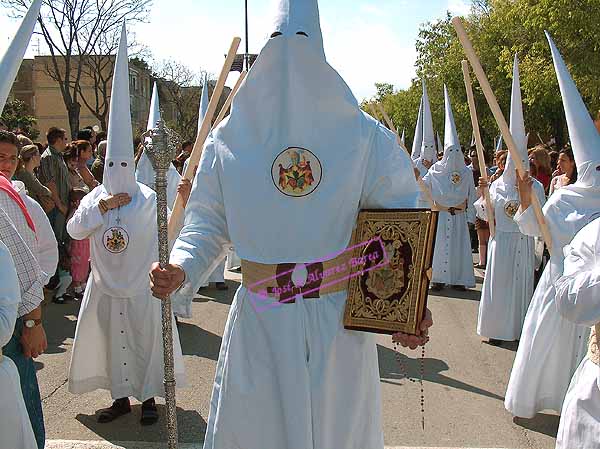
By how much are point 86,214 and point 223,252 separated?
96.0 inches

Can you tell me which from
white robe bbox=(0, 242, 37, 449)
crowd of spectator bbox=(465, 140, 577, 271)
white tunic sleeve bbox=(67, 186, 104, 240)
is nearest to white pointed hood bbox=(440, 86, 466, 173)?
crowd of spectator bbox=(465, 140, 577, 271)

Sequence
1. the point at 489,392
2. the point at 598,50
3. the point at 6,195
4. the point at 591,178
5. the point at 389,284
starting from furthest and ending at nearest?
the point at 598,50 < the point at 489,392 < the point at 591,178 < the point at 6,195 < the point at 389,284

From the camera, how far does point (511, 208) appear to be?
7.69 m

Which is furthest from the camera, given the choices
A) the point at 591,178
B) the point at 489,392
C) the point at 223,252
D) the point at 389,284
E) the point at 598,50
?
the point at 598,50

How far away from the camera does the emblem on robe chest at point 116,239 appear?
17.6 feet

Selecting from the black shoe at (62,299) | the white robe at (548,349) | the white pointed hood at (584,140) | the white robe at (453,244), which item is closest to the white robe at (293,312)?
the white pointed hood at (584,140)

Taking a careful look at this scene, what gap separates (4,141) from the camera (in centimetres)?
442

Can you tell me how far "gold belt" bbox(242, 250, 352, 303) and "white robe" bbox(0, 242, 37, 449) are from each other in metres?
1.02

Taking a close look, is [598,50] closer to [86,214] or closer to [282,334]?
[86,214]

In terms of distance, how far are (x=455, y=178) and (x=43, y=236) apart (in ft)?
25.6

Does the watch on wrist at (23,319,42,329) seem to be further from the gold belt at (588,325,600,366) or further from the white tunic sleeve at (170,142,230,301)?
the gold belt at (588,325,600,366)

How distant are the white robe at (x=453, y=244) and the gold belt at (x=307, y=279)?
7.81 m

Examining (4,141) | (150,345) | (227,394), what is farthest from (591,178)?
(4,141)

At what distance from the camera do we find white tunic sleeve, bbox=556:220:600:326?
283 centimetres
